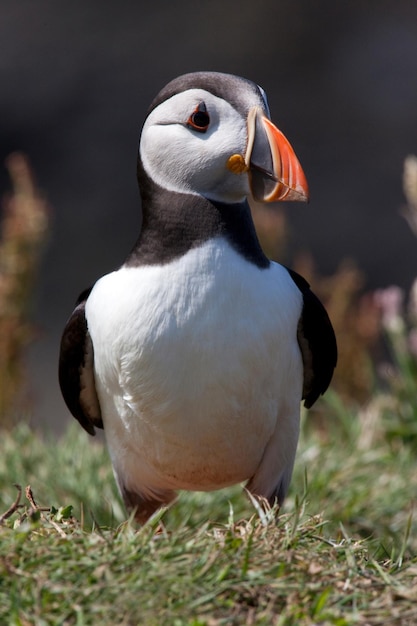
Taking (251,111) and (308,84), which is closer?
(251,111)

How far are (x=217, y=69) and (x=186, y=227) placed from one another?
Answer: 8798 mm

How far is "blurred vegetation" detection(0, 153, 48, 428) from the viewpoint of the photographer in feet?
21.9

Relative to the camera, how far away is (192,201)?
3.99 m

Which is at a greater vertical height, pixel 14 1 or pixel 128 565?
pixel 14 1

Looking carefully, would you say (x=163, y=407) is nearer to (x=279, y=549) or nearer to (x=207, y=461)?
(x=207, y=461)

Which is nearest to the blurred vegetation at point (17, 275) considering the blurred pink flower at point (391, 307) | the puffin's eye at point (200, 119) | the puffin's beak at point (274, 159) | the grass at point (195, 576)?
the blurred pink flower at point (391, 307)

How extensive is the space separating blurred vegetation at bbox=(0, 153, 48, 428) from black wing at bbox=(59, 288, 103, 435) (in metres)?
2.25

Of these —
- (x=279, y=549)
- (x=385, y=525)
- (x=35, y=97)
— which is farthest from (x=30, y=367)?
(x=279, y=549)

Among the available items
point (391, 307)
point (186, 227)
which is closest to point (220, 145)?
point (186, 227)

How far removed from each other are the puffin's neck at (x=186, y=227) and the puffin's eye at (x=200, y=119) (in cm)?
25

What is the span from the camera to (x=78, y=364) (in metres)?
4.39

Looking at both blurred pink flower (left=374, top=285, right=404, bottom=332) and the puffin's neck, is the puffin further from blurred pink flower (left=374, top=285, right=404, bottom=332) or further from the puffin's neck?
blurred pink flower (left=374, top=285, right=404, bottom=332)

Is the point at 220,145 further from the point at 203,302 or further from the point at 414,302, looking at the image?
the point at 414,302

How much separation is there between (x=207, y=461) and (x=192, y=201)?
1013 millimetres
